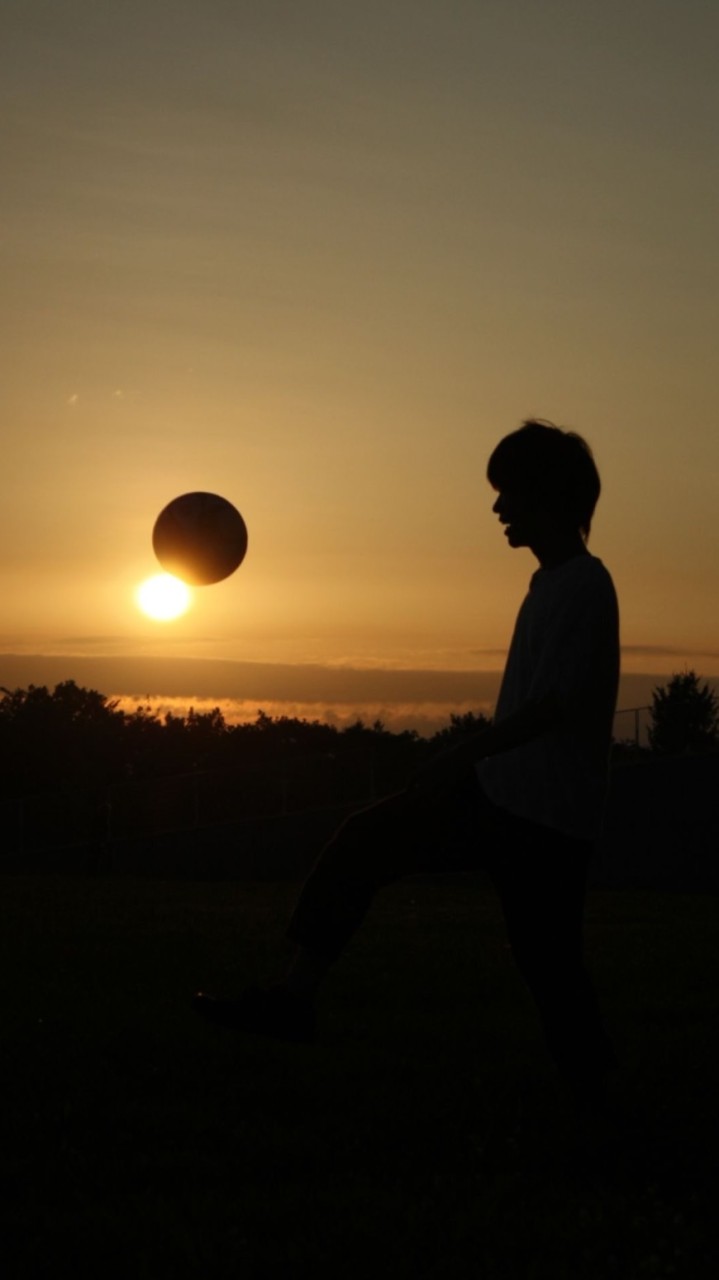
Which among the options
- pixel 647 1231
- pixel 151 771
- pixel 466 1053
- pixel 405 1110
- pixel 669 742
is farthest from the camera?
pixel 151 771

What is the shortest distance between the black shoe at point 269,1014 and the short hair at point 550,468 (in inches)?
74.5

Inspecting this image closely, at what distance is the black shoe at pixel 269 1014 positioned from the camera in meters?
5.15

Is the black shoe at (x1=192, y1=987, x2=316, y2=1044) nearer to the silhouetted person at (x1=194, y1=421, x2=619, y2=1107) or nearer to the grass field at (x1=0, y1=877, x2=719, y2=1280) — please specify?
the silhouetted person at (x1=194, y1=421, x2=619, y2=1107)

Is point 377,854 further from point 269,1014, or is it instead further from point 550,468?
point 550,468

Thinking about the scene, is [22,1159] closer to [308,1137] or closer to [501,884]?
[308,1137]

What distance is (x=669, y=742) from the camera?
112ft

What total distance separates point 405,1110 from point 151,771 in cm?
4679

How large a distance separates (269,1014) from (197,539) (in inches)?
431

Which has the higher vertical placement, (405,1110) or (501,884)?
(501,884)

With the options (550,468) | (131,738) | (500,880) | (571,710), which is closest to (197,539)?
(550,468)

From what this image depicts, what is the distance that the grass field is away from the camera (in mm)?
3945

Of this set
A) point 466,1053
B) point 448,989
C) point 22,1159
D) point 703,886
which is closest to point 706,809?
point 703,886

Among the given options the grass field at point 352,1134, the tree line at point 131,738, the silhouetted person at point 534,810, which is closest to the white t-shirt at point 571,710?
the silhouetted person at point 534,810

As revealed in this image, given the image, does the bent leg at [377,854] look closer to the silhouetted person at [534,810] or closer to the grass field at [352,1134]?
the silhouetted person at [534,810]
